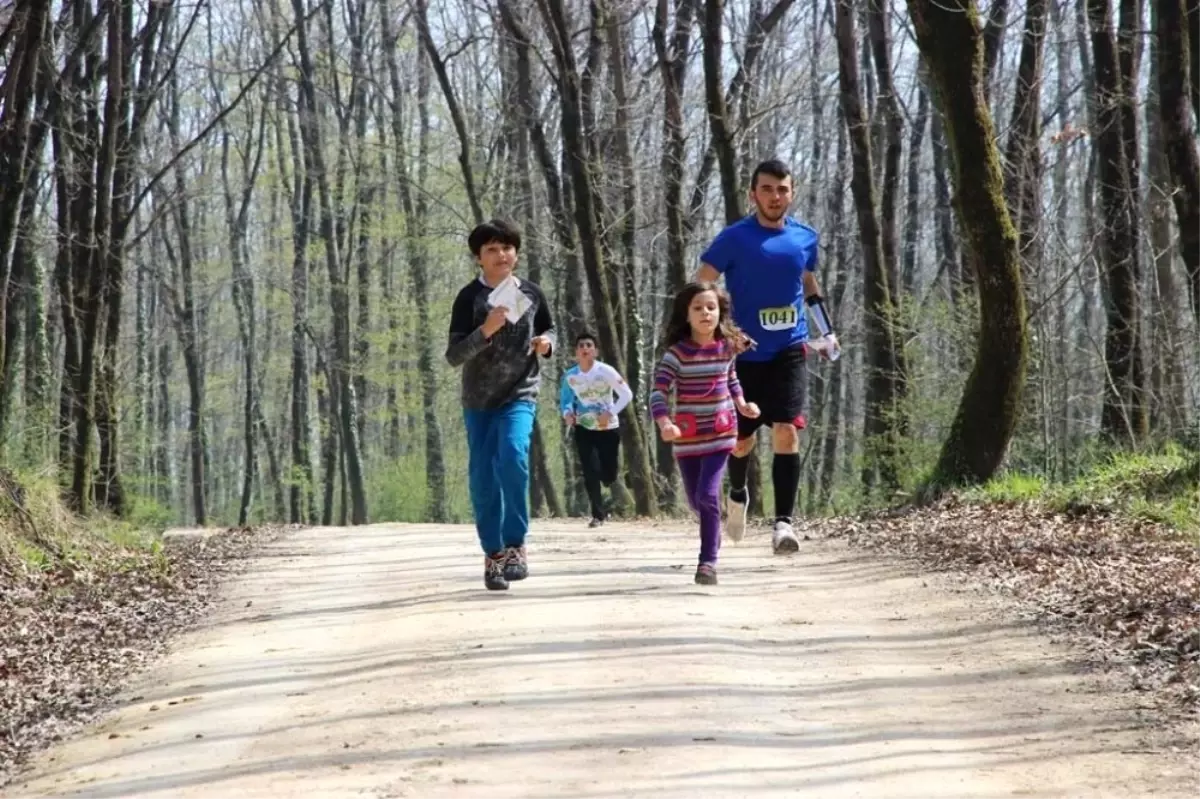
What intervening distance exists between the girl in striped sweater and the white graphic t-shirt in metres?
6.61

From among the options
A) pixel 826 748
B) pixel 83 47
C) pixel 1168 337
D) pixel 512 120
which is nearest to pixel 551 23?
pixel 83 47

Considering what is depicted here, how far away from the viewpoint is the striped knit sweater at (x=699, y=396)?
919cm

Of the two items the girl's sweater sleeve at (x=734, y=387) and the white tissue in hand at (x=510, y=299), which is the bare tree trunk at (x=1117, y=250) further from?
the white tissue in hand at (x=510, y=299)

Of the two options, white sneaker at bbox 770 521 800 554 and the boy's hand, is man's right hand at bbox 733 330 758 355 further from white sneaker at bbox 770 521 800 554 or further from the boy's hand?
white sneaker at bbox 770 521 800 554

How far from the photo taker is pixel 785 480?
10.6 m

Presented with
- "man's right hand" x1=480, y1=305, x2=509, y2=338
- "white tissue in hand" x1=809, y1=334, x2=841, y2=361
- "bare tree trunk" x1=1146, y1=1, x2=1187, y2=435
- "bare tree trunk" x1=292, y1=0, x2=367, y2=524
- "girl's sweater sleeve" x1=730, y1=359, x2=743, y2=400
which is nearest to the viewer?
"man's right hand" x1=480, y1=305, x2=509, y2=338

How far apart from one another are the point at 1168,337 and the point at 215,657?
40.2ft

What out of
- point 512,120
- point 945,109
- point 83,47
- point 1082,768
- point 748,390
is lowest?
point 1082,768

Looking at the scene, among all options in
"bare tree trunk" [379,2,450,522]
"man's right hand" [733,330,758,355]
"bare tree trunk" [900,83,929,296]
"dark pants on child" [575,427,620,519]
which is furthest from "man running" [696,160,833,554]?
"bare tree trunk" [900,83,929,296]

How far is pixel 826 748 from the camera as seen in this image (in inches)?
214

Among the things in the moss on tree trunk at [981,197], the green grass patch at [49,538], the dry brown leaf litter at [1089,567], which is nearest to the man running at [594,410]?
the dry brown leaf litter at [1089,567]

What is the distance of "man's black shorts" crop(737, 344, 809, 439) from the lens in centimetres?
1021

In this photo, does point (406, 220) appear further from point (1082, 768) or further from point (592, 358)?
point (1082, 768)

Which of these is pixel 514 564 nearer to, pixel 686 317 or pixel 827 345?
pixel 686 317
